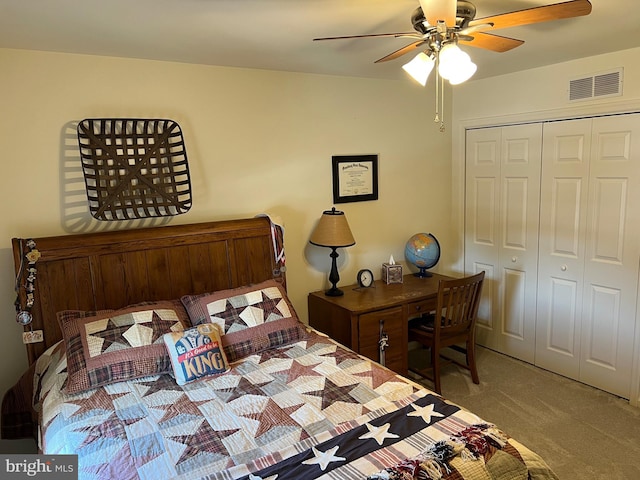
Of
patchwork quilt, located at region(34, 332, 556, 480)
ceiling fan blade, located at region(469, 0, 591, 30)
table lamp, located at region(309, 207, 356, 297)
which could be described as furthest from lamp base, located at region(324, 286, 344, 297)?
ceiling fan blade, located at region(469, 0, 591, 30)

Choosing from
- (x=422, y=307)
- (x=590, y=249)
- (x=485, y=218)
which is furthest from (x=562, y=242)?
(x=422, y=307)

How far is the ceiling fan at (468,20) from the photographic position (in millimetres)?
1584

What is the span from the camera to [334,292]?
339cm

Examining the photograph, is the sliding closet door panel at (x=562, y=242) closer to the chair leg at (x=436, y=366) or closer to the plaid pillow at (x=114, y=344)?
the chair leg at (x=436, y=366)

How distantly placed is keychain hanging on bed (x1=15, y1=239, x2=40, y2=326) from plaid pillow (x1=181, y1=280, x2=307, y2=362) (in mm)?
745

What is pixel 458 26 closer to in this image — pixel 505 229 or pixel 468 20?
pixel 468 20

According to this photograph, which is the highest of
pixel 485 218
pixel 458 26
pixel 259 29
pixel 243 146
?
pixel 259 29

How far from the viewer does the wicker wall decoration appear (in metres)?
2.58

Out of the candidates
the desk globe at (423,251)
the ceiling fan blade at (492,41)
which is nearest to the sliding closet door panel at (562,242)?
the desk globe at (423,251)

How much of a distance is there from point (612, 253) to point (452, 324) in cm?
116

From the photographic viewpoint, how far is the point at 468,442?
5.32 feet

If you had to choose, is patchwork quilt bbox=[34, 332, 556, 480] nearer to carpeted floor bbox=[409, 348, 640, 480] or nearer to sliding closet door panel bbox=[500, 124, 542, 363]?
carpeted floor bbox=[409, 348, 640, 480]

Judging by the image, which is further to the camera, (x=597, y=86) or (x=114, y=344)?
(x=597, y=86)

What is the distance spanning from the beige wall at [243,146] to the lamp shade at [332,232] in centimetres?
17
